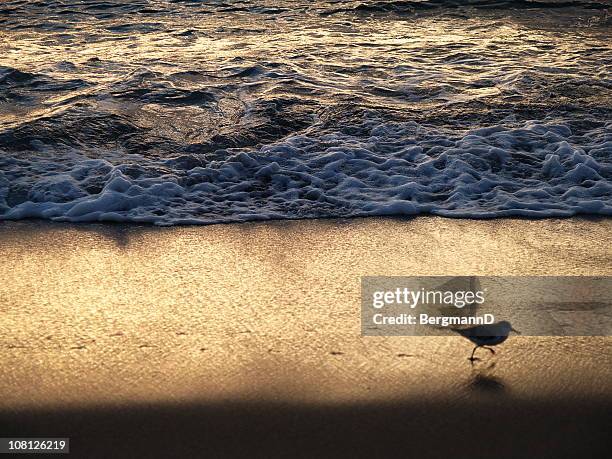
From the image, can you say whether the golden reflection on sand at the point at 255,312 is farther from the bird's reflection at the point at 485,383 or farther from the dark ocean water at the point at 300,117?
the dark ocean water at the point at 300,117

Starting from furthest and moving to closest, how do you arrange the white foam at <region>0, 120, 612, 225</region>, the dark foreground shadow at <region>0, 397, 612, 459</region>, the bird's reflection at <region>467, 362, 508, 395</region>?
the white foam at <region>0, 120, 612, 225</region> → the bird's reflection at <region>467, 362, 508, 395</region> → the dark foreground shadow at <region>0, 397, 612, 459</region>

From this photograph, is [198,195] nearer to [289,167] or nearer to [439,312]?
[289,167]

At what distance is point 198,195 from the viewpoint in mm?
4203

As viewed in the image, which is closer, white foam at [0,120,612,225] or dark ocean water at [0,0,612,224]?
white foam at [0,120,612,225]

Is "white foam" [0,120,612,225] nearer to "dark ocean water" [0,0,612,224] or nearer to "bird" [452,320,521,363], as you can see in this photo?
"dark ocean water" [0,0,612,224]

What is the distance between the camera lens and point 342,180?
14.3ft

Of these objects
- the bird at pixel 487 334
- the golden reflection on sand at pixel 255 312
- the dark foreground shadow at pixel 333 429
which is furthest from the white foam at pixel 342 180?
the dark foreground shadow at pixel 333 429

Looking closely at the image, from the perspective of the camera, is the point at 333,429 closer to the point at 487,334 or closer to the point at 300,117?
the point at 487,334

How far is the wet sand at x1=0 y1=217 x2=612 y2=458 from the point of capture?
7.39ft

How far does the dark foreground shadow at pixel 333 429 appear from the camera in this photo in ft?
7.14

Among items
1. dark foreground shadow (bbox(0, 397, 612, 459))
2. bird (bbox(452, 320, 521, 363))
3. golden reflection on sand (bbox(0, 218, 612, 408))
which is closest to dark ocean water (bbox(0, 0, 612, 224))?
golden reflection on sand (bbox(0, 218, 612, 408))

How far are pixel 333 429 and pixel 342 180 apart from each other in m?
2.29

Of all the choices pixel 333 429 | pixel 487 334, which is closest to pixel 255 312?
pixel 333 429

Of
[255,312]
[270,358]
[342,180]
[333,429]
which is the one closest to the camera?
[333,429]
